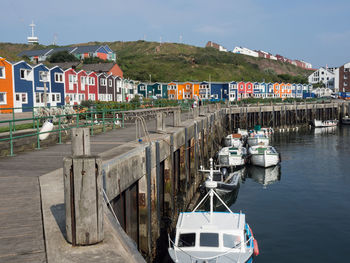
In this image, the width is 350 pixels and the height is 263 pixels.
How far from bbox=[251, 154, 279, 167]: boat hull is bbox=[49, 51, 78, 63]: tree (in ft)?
298

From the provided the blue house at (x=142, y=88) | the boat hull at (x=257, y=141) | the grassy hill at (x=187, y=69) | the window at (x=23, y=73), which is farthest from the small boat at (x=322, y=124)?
the grassy hill at (x=187, y=69)

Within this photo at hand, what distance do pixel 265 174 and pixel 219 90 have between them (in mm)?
71928

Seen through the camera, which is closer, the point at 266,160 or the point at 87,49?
the point at 266,160

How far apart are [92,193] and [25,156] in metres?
9.85

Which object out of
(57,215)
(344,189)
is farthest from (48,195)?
(344,189)

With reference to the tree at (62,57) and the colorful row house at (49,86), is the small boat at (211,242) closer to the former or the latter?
the colorful row house at (49,86)

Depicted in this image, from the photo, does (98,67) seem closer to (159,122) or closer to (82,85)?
(82,85)

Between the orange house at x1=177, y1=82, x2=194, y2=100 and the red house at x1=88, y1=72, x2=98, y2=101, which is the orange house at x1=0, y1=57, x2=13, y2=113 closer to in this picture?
the red house at x1=88, y1=72, x2=98, y2=101

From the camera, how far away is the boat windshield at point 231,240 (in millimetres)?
12306

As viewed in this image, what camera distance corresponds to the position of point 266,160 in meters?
34.5

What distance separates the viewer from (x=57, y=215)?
21.7ft

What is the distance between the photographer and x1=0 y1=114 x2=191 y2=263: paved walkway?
→ 536 cm

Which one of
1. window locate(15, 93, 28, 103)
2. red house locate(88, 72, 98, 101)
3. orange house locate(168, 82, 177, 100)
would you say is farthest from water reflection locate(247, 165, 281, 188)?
orange house locate(168, 82, 177, 100)

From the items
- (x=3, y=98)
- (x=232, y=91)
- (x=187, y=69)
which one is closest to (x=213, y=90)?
(x=232, y=91)
